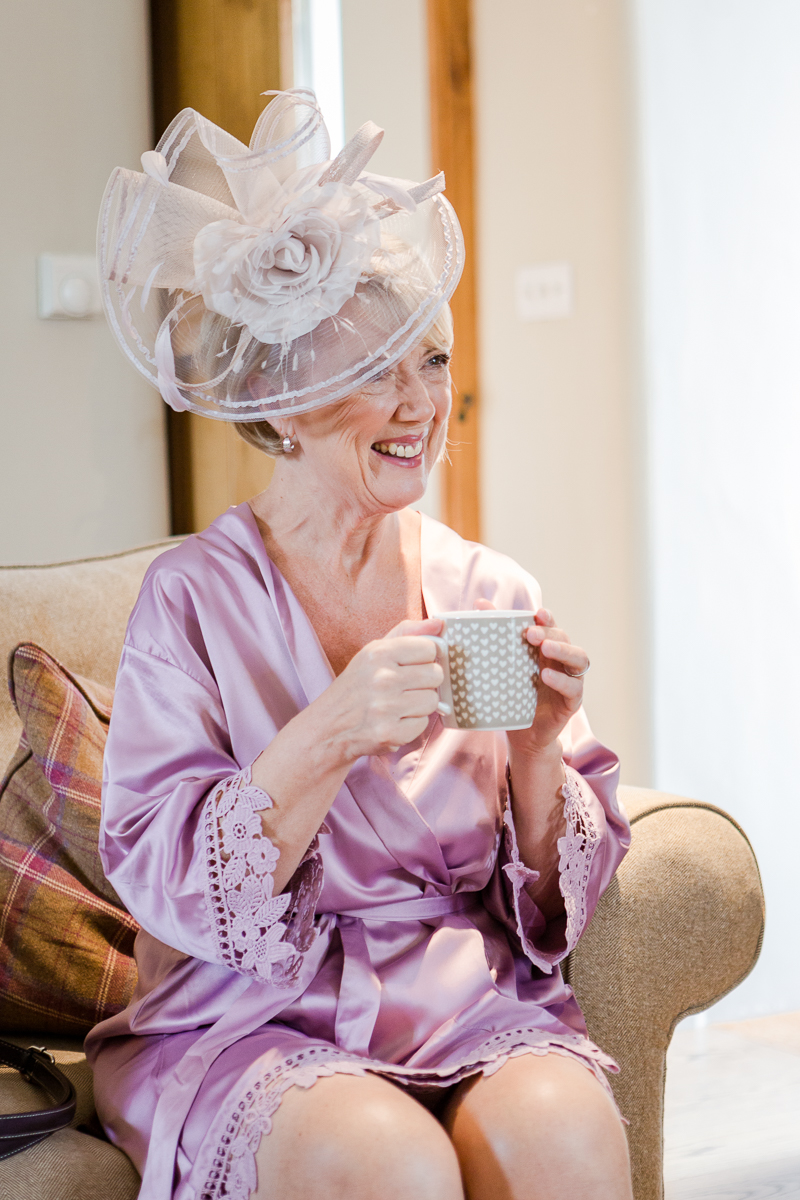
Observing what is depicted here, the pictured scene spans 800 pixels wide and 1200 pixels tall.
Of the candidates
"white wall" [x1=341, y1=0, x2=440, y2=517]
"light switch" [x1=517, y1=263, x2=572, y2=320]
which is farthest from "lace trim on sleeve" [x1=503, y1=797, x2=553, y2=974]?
"white wall" [x1=341, y1=0, x2=440, y2=517]

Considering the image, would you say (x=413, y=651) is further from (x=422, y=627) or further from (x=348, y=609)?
(x=348, y=609)

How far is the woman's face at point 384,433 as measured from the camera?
1182mm

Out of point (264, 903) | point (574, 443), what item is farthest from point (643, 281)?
point (264, 903)

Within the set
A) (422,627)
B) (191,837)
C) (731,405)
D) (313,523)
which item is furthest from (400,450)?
(731,405)

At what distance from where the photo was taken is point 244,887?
1010mm

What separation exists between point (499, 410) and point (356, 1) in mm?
933

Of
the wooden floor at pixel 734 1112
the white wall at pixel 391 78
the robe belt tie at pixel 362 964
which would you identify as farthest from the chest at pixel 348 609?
the white wall at pixel 391 78

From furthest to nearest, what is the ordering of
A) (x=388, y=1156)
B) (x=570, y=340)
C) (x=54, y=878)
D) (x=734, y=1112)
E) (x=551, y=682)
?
(x=570, y=340)
(x=734, y=1112)
(x=54, y=878)
(x=551, y=682)
(x=388, y=1156)

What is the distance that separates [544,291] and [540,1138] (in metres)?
2.05

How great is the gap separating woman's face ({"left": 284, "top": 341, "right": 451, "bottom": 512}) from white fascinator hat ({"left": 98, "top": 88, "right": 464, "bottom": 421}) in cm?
6

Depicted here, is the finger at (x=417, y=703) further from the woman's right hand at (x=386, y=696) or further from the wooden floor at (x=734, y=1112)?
the wooden floor at (x=734, y=1112)

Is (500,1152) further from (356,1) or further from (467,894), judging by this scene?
(356,1)

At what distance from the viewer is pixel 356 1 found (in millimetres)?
2676

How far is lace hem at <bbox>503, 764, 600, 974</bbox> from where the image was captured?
3.78 feet
